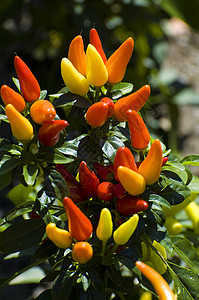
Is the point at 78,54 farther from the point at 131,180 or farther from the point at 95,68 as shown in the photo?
the point at 131,180

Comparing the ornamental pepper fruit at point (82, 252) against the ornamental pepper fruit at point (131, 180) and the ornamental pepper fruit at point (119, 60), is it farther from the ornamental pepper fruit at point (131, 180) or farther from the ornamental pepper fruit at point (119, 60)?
the ornamental pepper fruit at point (119, 60)

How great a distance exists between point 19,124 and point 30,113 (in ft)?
0.16

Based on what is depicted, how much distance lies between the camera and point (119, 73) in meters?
0.93

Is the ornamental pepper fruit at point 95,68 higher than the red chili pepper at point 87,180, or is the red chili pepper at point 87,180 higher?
the ornamental pepper fruit at point 95,68

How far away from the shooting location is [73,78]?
91 centimetres

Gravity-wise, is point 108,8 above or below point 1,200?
above

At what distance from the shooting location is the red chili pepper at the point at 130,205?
86 centimetres

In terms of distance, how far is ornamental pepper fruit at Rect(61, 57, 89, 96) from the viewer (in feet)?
2.96

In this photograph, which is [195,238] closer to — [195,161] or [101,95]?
[195,161]

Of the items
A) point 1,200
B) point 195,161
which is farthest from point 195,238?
point 1,200

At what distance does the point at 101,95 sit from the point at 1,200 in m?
1.59

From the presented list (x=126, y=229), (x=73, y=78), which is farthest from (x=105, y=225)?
(x=73, y=78)

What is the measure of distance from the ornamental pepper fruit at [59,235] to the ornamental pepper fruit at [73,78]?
0.78 feet

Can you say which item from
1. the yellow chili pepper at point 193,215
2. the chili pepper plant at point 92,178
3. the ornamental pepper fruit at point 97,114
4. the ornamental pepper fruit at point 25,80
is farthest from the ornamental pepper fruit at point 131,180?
the yellow chili pepper at point 193,215
